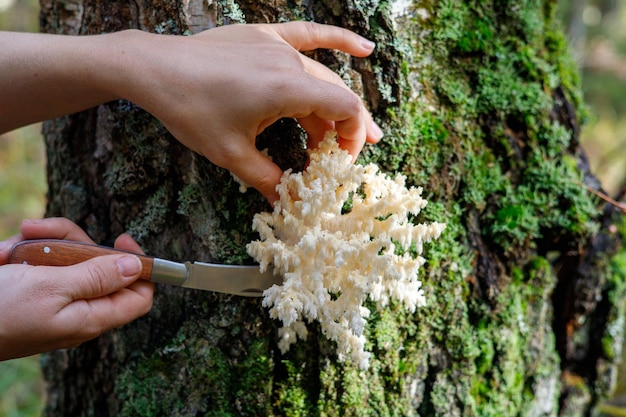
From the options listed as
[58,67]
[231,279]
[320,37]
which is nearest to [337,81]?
[320,37]

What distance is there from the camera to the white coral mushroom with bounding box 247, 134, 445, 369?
1.42 meters

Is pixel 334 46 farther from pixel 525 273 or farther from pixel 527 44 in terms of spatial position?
pixel 525 273

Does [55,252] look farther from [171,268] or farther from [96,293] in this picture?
[171,268]

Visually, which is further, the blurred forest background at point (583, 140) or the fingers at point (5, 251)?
the blurred forest background at point (583, 140)

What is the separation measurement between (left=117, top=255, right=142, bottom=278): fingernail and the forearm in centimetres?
54

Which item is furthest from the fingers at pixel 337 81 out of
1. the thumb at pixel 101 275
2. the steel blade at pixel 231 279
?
the thumb at pixel 101 275

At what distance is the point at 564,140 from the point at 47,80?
7.06 ft

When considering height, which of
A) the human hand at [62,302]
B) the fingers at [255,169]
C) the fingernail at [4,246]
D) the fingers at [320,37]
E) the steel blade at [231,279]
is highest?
the fingers at [320,37]

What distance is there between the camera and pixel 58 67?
154cm

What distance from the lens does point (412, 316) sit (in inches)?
75.0

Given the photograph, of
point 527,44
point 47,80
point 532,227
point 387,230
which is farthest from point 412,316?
point 47,80

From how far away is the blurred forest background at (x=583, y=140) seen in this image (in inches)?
158

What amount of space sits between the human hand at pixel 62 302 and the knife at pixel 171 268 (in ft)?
0.18

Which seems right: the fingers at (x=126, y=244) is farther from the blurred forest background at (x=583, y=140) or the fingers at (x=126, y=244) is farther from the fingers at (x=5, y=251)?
the blurred forest background at (x=583, y=140)
